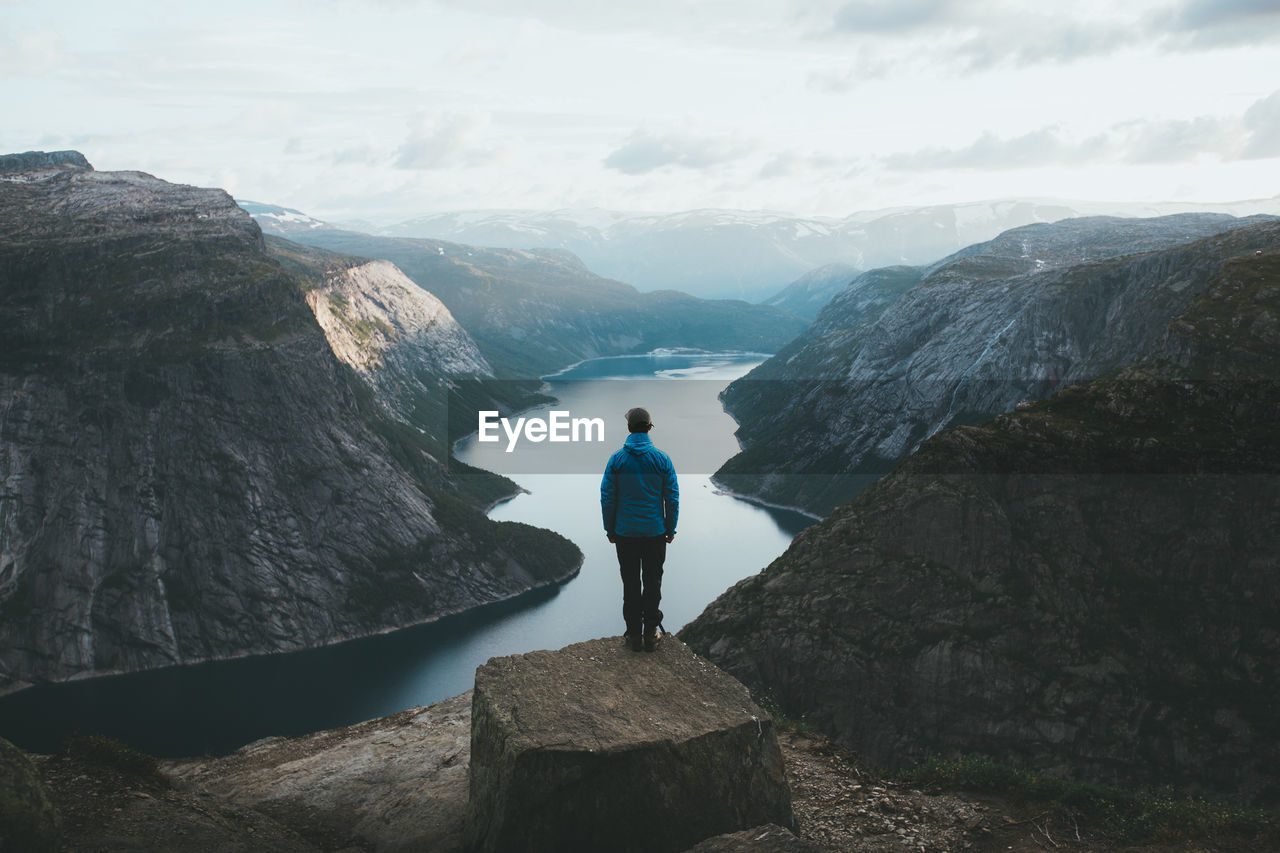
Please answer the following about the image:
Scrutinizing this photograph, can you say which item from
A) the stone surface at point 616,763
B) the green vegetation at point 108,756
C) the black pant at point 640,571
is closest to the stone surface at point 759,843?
the stone surface at point 616,763

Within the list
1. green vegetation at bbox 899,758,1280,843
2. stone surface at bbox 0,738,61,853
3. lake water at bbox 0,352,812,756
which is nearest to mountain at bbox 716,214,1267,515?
lake water at bbox 0,352,812,756

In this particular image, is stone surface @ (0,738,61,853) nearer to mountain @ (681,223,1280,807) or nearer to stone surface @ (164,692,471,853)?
stone surface @ (164,692,471,853)

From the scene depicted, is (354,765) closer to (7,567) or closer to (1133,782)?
(1133,782)

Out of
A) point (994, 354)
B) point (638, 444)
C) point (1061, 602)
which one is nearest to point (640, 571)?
point (638, 444)

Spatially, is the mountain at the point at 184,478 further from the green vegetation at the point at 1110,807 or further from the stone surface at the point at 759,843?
the stone surface at the point at 759,843

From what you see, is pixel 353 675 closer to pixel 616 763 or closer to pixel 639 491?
pixel 639 491

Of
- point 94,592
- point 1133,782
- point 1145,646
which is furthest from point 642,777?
point 94,592
